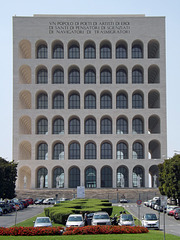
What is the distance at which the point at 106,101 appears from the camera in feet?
336

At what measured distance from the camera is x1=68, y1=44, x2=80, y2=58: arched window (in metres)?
103

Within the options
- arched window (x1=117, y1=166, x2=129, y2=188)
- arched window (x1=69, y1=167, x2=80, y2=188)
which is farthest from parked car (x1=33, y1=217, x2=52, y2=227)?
arched window (x1=117, y1=166, x2=129, y2=188)

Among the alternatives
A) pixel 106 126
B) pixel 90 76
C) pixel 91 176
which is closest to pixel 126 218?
pixel 91 176

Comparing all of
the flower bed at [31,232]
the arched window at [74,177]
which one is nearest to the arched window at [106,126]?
the arched window at [74,177]

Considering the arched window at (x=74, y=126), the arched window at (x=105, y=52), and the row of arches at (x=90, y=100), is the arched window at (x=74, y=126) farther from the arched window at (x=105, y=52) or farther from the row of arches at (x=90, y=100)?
the arched window at (x=105, y=52)

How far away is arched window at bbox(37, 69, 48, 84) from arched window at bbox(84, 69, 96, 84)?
A: 28.5 ft

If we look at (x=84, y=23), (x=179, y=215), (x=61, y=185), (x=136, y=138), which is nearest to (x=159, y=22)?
(x=84, y=23)

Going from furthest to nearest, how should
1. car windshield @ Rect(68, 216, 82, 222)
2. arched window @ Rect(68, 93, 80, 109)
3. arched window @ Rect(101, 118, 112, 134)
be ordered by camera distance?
arched window @ Rect(68, 93, 80, 109) < arched window @ Rect(101, 118, 112, 134) < car windshield @ Rect(68, 216, 82, 222)

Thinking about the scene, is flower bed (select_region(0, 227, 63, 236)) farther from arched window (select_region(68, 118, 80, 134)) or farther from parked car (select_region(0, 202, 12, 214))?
arched window (select_region(68, 118, 80, 134))

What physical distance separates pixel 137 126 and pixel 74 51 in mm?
21408

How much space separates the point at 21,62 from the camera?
100688mm

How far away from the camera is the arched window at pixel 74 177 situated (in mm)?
98500

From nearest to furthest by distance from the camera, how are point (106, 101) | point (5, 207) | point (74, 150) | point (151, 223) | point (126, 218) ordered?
point (126, 218), point (151, 223), point (5, 207), point (74, 150), point (106, 101)

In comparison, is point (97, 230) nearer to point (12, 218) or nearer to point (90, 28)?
point (12, 218)
